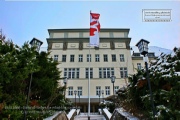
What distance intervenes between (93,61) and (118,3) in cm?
2203

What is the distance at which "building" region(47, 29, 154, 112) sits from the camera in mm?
28766

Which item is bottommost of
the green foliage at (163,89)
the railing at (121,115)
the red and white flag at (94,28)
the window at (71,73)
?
the railing at (121,115)

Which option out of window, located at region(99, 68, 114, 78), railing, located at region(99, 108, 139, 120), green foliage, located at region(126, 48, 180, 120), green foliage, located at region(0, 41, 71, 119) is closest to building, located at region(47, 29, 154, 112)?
window, located at region(99, 68, 114, 78)

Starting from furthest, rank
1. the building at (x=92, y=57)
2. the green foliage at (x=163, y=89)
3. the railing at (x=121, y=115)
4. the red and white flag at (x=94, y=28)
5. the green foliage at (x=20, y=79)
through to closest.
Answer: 1. the building at (x=92, y=57)
2. the red and white flag at (x=94, y=28)
3. the green foliage at (x=20, y=79)
4. the railing at (x=121, y=115)
5. the green foliage at (x=163, y=89)

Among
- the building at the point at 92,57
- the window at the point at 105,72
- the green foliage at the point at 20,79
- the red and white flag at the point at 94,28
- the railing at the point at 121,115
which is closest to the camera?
the railing at the point at 121,115

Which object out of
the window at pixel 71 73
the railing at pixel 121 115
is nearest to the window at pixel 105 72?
the window at pixel 71 73

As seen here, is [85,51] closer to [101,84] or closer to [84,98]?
[101,84]

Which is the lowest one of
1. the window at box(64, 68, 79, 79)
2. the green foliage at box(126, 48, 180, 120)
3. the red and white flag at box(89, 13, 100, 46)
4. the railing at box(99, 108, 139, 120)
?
the railing at box(99, 108, 139, 120)

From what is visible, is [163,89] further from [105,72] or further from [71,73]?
[71,73]

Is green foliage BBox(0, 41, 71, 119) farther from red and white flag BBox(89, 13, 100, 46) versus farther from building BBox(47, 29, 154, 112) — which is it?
building BBox(47, 29, 154, 112)

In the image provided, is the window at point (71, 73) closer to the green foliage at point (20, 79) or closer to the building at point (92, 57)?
the building at point (92, 57)

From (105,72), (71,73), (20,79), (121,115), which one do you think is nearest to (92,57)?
(105,72)

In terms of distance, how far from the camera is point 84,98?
86.9 ft

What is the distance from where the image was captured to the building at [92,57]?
28.8 m
